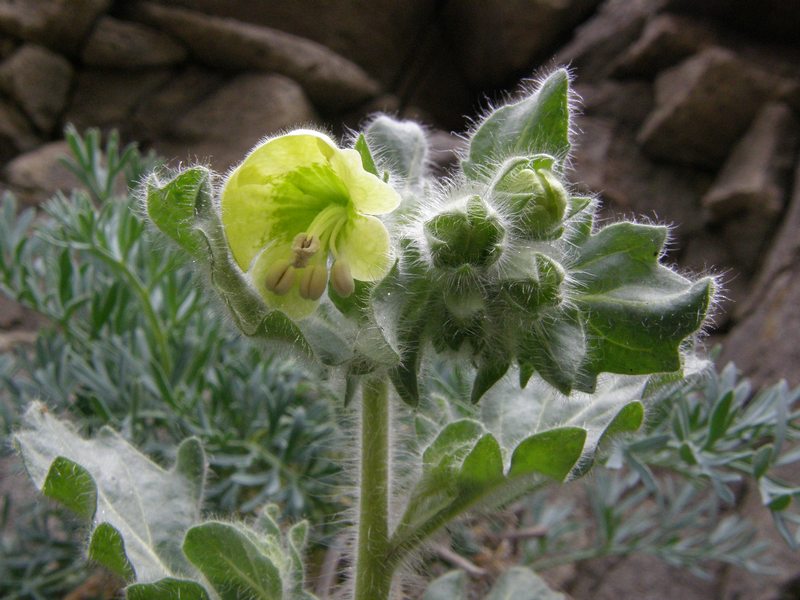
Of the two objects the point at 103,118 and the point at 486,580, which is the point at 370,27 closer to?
the point at 103,118

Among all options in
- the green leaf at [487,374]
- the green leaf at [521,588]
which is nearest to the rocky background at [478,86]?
the green leaf at [521,588]

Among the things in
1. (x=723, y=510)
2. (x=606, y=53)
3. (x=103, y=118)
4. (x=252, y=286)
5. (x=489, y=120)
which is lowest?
(x=103, y=118)

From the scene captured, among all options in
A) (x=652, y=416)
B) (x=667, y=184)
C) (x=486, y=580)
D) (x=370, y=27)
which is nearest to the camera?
(x=652, y=416)

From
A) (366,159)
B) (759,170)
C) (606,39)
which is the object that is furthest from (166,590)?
(606,39)

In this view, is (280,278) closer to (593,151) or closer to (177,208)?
(177,208)

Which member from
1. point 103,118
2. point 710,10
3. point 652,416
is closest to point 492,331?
point 652,416
